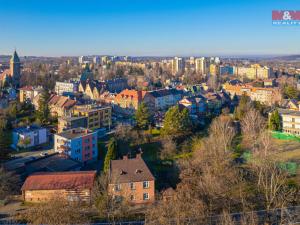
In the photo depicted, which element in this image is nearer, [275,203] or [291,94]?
[275,203]

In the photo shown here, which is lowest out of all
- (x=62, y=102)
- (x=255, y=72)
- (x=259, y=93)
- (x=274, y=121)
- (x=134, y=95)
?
(x=274, y=121)

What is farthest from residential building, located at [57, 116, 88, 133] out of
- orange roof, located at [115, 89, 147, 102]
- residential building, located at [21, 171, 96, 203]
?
residential building, located at [21, 171, 96, 203]

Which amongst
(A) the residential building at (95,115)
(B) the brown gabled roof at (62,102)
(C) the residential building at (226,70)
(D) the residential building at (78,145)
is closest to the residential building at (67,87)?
(B) the brown gabled roof at (62,102)

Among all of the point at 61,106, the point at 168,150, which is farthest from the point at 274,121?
the point at 61,106

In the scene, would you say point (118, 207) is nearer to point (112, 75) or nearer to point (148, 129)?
point (148, 129)

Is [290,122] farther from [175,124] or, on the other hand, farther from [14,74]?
[14,74]

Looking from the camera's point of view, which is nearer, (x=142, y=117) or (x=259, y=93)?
(x=142, y=117)

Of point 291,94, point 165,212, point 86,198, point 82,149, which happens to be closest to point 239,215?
point 165,212
